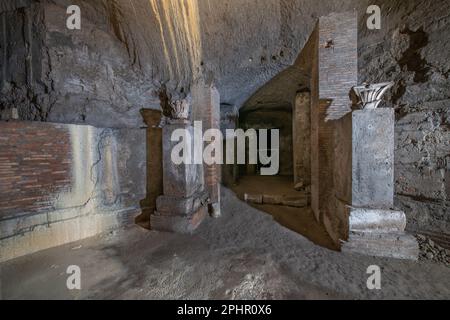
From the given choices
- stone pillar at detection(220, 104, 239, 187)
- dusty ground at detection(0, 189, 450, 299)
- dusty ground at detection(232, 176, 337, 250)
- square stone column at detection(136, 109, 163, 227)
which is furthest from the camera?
stone pillar at detection(220, 104, 239, 187)

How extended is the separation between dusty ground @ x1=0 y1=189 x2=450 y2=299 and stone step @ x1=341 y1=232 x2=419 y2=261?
0.12m

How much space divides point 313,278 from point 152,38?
19.4 ft

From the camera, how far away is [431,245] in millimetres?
3111

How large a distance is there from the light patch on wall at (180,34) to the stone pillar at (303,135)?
385cm

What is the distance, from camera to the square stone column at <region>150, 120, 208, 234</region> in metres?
3.92

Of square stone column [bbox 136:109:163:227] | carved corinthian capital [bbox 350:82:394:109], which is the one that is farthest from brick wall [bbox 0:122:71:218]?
carved corinthian capital [bbox 350:82:394:109]

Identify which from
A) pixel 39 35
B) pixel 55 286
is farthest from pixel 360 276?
pixel 39 35

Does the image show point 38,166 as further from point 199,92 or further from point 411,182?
point 411,182

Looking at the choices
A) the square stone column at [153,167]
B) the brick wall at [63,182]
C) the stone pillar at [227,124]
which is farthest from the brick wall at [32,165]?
the stone pillar at [227,124]

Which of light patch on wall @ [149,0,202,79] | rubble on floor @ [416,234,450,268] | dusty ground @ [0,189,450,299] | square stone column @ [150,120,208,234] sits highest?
light patch on wall @ [149,0,202,79]

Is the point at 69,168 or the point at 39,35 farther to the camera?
the point at 39,35

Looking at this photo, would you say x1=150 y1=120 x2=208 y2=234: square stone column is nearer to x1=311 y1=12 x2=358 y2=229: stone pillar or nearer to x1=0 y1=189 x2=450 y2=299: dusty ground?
x1=0 y1=189 x2=450 y2=299: dusty ground

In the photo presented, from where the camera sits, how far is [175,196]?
4.05 meters

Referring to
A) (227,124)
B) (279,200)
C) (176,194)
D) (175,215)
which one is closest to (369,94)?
(279,200)
